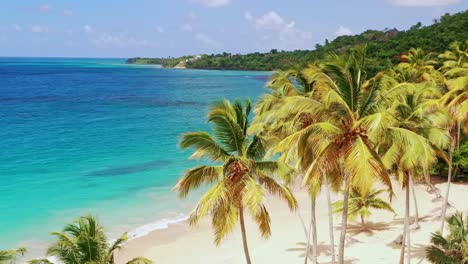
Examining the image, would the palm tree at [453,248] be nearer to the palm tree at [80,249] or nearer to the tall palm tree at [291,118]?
the tall palm tree at [291,118]

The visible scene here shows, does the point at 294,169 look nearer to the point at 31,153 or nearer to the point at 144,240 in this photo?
the point at 144,240

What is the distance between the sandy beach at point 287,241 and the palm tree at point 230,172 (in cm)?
911

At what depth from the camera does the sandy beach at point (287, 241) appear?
69.2 feet

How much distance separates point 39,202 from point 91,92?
79.5m

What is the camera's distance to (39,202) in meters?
31.4

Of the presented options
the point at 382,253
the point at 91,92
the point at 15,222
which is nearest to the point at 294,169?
the point at 382,253

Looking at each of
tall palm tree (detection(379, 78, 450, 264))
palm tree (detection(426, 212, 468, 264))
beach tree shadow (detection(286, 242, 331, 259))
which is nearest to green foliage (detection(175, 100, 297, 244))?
tall palm tree (detection(379, 78, 450, 264))

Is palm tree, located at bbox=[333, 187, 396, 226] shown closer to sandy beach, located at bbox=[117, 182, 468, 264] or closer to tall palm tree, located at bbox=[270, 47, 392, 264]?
sandy beach, located at bbox=[117, 182, 468, 264]

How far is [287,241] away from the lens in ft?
78.0

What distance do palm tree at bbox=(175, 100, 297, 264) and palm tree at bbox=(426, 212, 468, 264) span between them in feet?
13.7

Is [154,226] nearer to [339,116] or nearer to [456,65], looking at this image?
[339,116]

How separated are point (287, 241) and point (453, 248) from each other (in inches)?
455

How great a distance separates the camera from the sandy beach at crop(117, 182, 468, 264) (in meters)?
21.1

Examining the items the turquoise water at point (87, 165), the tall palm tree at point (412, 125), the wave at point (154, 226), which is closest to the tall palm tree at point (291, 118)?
the tall palm tree at point (412, 125)
